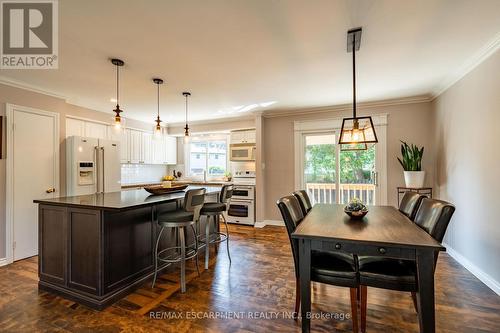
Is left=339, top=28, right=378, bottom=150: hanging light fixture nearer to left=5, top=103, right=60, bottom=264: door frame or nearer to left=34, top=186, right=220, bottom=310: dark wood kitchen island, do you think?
left=34, top=186, right=220, bottom=310: dark wood kitchen island

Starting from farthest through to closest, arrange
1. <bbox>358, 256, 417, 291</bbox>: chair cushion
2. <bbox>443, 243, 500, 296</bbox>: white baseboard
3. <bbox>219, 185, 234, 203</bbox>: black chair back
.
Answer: <bbox>219, 185, 234, 203</bbox>: black chair back → <bbox>443, 243, 500, 296</bbox>: white baseboard → <bbox>358, 256, 417, 291</bbox>: chair cushion

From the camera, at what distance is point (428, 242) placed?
141cm

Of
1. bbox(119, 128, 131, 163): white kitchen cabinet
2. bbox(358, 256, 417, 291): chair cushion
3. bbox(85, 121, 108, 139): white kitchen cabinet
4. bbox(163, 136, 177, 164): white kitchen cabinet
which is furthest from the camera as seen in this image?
bbox(163, 136, 177, 164): white kitchen cabinet

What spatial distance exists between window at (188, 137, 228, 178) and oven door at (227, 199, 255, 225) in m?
1.24

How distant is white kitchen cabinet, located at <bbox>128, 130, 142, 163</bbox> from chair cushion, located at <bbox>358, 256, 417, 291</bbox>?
497cm

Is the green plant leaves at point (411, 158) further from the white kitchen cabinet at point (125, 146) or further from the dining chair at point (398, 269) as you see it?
the white kitchen cabinet at point (125, 146)

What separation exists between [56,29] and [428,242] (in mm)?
3321

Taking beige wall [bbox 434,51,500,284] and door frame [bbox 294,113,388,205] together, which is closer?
beige wall [bbox 434,51,500,284]

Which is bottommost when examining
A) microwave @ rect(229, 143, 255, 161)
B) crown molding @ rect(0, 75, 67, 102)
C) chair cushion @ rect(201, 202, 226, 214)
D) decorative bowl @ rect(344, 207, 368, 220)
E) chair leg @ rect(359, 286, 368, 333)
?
chair leg @ rect(359, 286, 368, 333)

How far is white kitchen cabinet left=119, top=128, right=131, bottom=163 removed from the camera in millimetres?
4935

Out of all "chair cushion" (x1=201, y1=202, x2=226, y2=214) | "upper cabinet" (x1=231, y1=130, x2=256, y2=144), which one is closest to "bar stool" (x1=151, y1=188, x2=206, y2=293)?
"chair cushion" (x1=201, y1=202, x2=226, y2=214)

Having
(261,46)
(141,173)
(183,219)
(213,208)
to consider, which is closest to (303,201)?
(213,208)

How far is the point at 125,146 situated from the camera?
16.5ft

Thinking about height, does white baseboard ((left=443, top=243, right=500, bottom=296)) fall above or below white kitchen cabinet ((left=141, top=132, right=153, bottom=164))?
below
